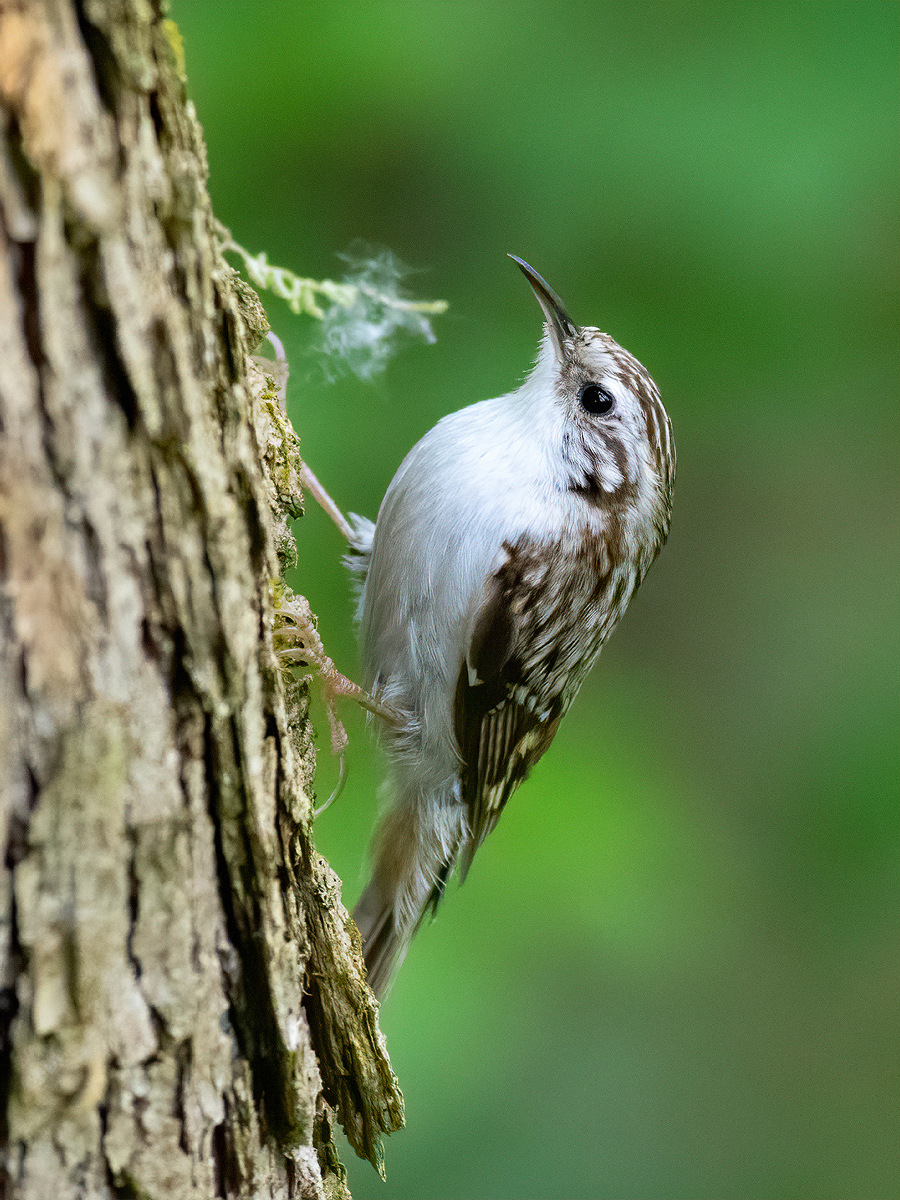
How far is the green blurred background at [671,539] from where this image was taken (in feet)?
8.39

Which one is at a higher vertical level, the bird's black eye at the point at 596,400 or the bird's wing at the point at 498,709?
the bird's black eye at the point at 596,400

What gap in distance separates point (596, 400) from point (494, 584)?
47cm

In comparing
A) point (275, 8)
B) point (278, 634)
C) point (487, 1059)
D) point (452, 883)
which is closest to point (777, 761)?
point (487, 1059)

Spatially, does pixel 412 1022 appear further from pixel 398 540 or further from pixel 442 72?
pixel 442 72

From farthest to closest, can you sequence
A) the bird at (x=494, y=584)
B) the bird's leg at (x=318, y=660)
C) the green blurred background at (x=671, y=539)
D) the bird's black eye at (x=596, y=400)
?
the green blurred background at (x=671, y=539), the bird's black eye at (x=596, y=400), the bird at (x=494, y=584), the bird's leg at (x=318, y=660)

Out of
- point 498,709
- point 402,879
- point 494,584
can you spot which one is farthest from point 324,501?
point 402,879

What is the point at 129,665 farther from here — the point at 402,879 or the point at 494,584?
the point at 402,879

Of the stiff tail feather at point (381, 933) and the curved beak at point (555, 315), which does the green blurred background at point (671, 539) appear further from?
the curved beak at point (555, 315)

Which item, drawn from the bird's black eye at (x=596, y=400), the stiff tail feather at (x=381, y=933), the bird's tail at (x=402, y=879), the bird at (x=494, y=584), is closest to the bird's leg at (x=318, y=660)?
the bird at (x=494, y=584)

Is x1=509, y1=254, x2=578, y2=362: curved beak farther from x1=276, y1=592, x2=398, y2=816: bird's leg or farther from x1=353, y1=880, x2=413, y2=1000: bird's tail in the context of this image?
x1=353, y1=880, x2=413, y2=1000: bird's tail

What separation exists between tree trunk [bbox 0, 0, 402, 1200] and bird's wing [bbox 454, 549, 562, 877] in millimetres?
876

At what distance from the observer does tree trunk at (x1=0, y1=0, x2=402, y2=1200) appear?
2.22 ft

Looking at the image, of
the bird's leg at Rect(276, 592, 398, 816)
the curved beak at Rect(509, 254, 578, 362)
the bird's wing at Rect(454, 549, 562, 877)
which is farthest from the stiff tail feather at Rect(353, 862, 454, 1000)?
the curved beak at Rect(509, 254, 578, 362)

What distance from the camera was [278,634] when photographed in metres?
1.43
